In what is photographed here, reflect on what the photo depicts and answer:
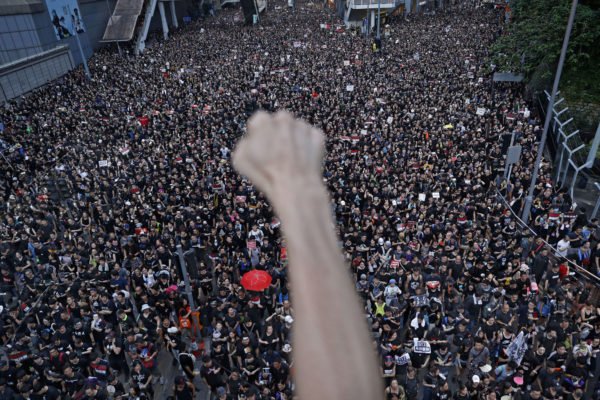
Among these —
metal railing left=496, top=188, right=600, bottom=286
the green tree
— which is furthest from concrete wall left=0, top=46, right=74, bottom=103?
metal railing left=496, top=188, right=600, bottom=286

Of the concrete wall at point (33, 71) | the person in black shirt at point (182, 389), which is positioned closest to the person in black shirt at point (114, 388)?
the person in black shirt at point (182, 389)

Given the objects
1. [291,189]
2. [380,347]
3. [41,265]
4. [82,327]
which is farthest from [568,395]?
[41,265]

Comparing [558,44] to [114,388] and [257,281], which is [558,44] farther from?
[114,388]

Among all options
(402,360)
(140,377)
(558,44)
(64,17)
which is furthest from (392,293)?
(64,17)

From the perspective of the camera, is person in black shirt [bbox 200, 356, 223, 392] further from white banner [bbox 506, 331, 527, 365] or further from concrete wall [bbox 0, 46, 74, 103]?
concrete wall [bbox 0, 46, 74, 103]

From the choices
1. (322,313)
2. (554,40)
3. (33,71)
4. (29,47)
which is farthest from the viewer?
(29,47)

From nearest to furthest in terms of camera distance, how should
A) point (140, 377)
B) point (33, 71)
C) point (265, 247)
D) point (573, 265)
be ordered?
point (140, 377) → point (573, 265) → point (265, 247) → point (33, 71)
